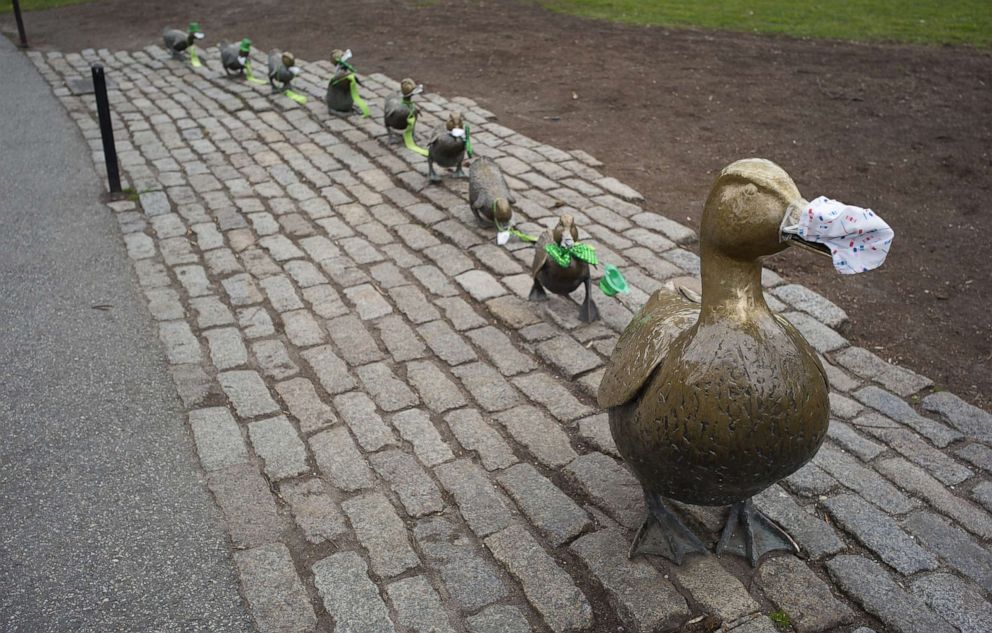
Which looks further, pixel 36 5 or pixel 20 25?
pixel 36 5

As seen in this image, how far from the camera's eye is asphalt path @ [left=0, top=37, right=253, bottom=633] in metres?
3.37

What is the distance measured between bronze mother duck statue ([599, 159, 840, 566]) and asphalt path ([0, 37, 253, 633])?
1.73m

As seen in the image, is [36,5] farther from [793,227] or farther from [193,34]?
[793,227]

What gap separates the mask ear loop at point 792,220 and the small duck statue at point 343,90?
21.4ft

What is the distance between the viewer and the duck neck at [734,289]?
2973mm

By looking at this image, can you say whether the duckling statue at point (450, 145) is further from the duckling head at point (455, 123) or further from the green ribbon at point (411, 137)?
the green ribbon at point (411, 137)

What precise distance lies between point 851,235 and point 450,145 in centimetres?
478

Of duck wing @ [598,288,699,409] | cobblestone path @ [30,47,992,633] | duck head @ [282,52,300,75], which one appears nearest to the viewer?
duck wing @ [598,288,699,409]

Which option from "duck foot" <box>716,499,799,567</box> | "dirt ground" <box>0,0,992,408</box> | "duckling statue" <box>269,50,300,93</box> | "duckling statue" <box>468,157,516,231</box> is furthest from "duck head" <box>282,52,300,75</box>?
"duck foot" <box>716,499,799,567</box>

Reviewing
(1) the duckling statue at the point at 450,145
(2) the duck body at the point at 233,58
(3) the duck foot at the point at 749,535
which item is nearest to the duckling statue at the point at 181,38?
(2) the duck body at the point at 233,58

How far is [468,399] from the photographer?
4.57 m

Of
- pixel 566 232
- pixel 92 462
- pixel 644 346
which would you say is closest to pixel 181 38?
pixel 566 232

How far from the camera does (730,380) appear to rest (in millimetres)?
2871

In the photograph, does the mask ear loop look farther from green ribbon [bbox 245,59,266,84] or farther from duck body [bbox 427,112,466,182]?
green ribbon [bbox 245,59,266,84]
